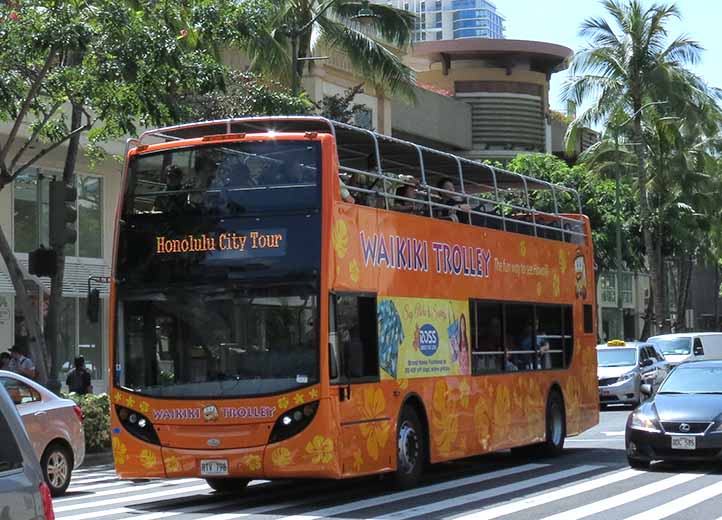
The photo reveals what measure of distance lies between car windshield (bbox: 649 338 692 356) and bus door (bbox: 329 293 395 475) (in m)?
27.4

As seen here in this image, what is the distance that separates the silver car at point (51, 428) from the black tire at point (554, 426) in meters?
7.42

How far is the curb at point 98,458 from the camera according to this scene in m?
21.6

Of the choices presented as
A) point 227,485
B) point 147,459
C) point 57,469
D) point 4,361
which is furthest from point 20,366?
point 147,459

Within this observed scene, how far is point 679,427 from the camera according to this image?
17.3m

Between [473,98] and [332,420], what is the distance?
4980cm

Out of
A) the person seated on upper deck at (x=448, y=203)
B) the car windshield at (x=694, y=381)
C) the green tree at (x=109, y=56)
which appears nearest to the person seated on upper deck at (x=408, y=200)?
the person seated on upper deck at (x=448, y=203)

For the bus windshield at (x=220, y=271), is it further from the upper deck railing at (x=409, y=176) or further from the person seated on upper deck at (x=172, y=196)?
the upper deck railing at (x=409, y=176)

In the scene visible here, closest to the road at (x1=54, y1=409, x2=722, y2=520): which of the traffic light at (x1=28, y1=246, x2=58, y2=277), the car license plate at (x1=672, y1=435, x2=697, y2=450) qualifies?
the car license plate at (x1=672, y1=435, x2=697, y2=450)

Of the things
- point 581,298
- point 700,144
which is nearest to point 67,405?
point 581,298

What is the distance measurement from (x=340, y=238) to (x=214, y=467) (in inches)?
107

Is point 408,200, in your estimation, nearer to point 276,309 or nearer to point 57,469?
point 276,309

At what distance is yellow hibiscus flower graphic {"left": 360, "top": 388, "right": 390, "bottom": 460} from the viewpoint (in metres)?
14.7

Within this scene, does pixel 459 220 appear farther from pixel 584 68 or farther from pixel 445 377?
pixel 584 68

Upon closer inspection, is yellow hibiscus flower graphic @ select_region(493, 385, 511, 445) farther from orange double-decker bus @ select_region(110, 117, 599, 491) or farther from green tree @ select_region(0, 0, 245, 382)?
green tree @ select_region(0, 0, 245, 382)
